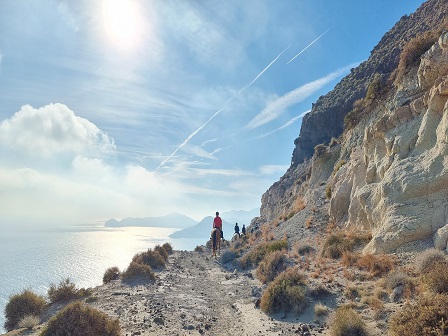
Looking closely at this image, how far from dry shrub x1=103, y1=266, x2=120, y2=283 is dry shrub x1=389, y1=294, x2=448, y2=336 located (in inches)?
741

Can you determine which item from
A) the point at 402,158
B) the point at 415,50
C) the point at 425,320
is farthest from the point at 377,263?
the point at 415,50

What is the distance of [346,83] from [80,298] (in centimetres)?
9034

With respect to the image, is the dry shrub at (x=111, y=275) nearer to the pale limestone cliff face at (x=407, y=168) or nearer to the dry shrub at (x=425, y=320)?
the pale limestone cliff face at (x=407, y=168)

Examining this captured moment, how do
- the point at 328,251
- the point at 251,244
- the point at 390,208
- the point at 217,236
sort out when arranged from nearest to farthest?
the point at 390,208 → the point at 328,251 → the point at 217,236 → the point at 251,244

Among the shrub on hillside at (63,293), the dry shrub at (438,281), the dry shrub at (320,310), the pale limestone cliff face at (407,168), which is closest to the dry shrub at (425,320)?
the dry shrub at (438,281)

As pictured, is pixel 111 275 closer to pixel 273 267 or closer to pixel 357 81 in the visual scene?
pixel 273 267

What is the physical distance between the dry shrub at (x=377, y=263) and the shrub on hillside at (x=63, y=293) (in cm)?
1394

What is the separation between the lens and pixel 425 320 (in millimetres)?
6457

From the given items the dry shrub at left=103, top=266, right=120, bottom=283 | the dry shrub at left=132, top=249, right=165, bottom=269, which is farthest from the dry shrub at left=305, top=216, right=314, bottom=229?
the dry shrub at left=103, top=266, right=120, bottom=283

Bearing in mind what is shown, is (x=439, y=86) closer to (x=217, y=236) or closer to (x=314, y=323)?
(x=314, y=323)

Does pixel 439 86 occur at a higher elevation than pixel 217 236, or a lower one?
higher

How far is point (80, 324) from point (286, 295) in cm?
756

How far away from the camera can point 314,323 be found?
1031 centimetres

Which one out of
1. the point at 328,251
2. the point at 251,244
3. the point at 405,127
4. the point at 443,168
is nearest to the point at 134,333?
the point at 328,251
